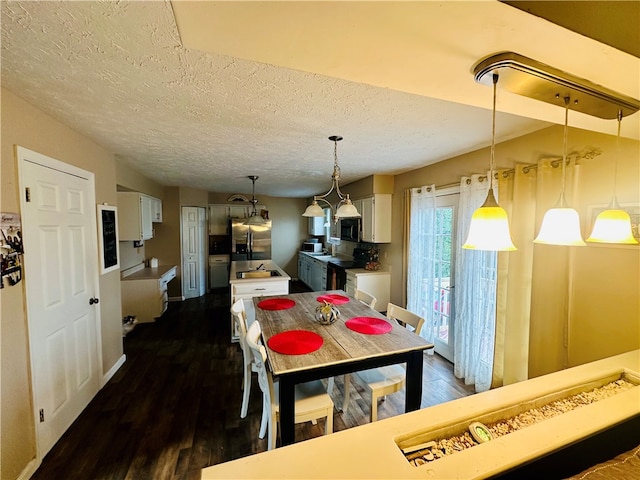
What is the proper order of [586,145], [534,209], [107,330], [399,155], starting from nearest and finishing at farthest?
[586,145], [534,209], [107,330], [399,155]

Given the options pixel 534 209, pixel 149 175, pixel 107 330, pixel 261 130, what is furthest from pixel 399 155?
pixel 149 175

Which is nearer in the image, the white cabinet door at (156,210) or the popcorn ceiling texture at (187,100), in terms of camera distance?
the popcorn ceiling texture at (187,100)

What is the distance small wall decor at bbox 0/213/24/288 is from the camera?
148cm

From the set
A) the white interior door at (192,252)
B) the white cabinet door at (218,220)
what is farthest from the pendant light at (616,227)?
the white cabinet door at (218,220)

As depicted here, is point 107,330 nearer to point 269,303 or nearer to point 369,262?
point 269,303

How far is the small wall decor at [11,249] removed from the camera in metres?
1.48

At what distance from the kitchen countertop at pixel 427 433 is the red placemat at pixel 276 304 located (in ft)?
5.77

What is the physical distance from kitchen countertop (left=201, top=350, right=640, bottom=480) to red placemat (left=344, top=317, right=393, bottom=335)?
944mm

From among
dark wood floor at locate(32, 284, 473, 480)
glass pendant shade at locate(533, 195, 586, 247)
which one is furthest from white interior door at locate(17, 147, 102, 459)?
glass pendant shade at locate(533, 195, 586, 247)

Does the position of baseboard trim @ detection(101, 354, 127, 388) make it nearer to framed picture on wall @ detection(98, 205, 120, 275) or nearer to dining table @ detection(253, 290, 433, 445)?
framed picture on wall @ detection(98, 205, 120, 275)

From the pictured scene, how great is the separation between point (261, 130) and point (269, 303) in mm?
1665

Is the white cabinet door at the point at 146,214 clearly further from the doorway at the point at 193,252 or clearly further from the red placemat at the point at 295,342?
the red placemat at the point at 295,342

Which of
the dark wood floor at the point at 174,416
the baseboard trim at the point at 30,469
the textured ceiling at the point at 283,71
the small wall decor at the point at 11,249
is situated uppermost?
the textured ceiling at the point at 283,71

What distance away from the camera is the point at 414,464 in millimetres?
842
